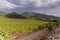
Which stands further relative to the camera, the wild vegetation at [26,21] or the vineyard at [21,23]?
the wild vegetation at [26,21]

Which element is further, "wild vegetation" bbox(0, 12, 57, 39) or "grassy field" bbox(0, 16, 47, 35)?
"wild vegetation" bbox(0, 12, 57, 39)

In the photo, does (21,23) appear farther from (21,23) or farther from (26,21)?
(26,21)

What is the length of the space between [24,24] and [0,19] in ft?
13.6

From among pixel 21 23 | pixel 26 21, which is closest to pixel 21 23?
pixel 21 23

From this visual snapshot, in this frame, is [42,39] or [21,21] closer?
[42,39]

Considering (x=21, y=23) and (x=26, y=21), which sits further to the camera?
(x=26, y=21)

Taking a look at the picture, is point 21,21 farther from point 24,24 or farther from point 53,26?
point 53,26

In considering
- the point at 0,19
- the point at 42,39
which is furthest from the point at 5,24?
the point at 42,39

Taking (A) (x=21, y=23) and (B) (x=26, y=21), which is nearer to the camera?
(A) (x=21, y=23)

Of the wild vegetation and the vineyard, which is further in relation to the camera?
the wild vegetation

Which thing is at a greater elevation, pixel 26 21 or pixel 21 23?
pixel 26 21

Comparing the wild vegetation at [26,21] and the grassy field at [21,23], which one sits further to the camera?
the wild vegetation at [26,21]

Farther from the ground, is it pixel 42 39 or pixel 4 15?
pixel 4 15

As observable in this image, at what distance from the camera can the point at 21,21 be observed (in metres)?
29.8
